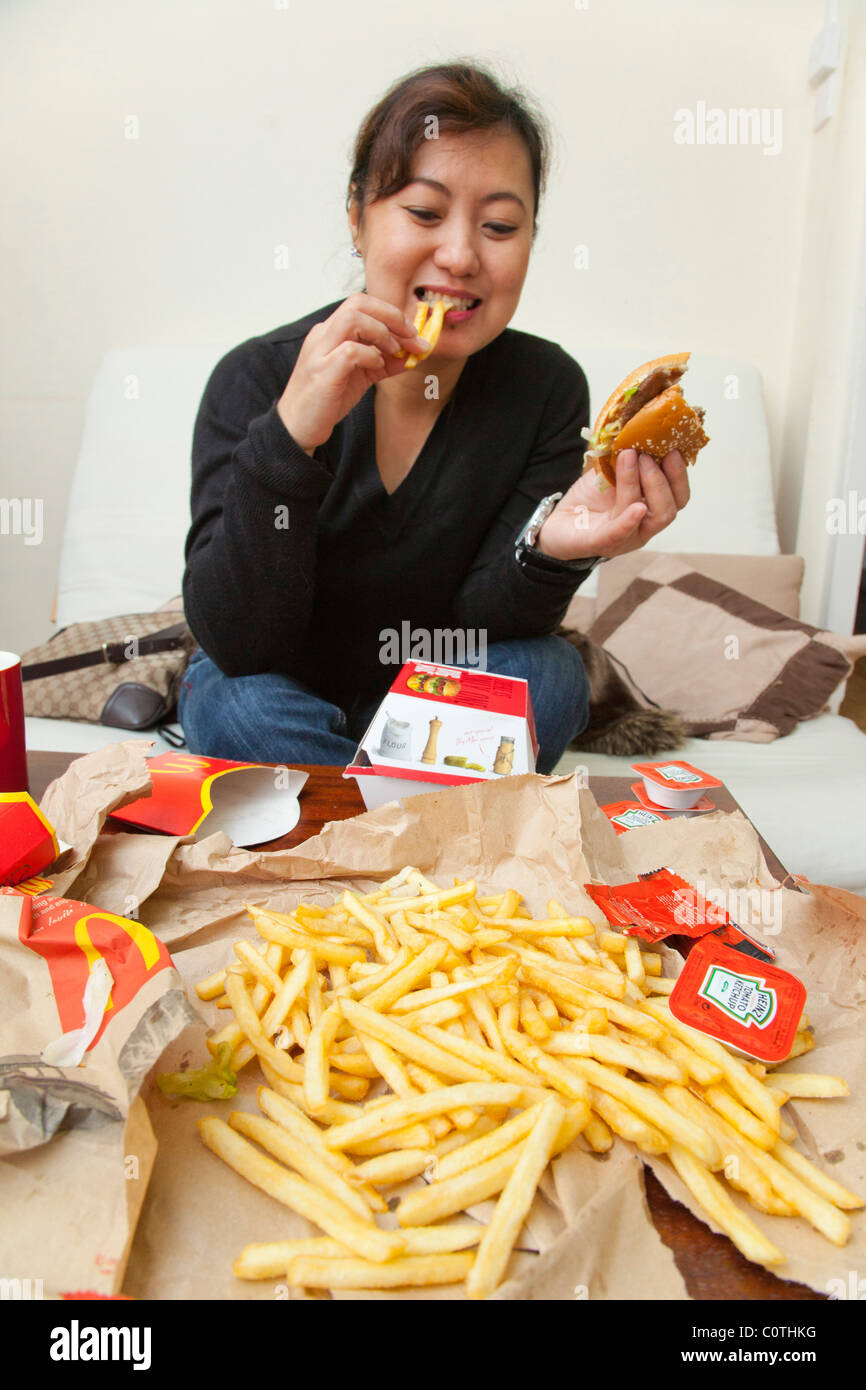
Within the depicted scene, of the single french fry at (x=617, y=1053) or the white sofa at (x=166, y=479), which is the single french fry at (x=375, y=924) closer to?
the single french fry at (x=617, y=1053)

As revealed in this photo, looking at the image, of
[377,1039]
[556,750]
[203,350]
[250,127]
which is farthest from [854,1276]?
[250,127]

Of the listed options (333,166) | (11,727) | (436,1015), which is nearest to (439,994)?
(436,1015)

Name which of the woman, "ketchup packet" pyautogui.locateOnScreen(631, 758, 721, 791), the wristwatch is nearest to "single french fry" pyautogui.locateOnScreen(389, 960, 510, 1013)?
"ketchup packet" pyautogui.locateOnScreen(631, 758, 721, 791)

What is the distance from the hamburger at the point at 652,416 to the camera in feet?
4.43

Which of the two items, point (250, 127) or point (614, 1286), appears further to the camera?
point (250, 127)

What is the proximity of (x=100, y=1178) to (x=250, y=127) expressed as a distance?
3.44 m

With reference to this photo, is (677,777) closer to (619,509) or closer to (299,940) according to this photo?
(619,509)

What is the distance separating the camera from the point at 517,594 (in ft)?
5.95

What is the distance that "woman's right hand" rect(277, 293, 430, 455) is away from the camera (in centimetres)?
143

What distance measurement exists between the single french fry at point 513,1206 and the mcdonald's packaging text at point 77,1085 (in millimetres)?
221

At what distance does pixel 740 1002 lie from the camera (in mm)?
785

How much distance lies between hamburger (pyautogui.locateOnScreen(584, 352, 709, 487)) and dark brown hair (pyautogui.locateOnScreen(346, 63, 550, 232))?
0.58m

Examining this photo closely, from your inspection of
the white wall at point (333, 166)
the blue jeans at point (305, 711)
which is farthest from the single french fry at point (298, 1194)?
the white wall at point (333, 166)

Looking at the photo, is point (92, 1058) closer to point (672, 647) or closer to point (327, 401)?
point (327, 401)
